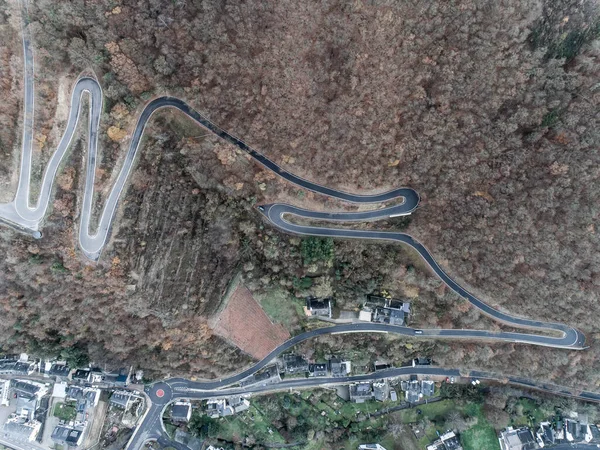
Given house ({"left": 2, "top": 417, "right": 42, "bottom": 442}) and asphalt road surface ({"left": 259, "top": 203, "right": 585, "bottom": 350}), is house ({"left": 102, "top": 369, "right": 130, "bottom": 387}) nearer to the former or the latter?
house ({"left": 2, "top": 417, "right": 42, "bottom": 442})

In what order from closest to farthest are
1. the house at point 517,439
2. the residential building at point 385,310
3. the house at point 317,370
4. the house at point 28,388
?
the house at point 517,439
the house at point 28,388
the residential building at point 385,310
the house at point 317,370

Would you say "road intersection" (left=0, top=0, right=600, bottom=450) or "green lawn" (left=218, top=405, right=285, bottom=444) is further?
"green lawn" (left=218, top=405, right=285, bottom=444)

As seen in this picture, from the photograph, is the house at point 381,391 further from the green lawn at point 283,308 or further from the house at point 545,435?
the house at point 545,435

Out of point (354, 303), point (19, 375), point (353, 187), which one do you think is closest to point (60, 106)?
point (353, 187)

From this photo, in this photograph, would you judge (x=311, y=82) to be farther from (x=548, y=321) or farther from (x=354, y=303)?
(x=548, y=321)

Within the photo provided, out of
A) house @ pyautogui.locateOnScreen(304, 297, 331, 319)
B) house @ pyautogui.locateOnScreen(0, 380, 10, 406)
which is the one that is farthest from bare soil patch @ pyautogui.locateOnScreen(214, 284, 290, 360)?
house @ pyautogui.locateOnScreen(0, 380, 10, 406)

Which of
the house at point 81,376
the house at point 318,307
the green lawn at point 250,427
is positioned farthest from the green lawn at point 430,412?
the house at point 81,376
